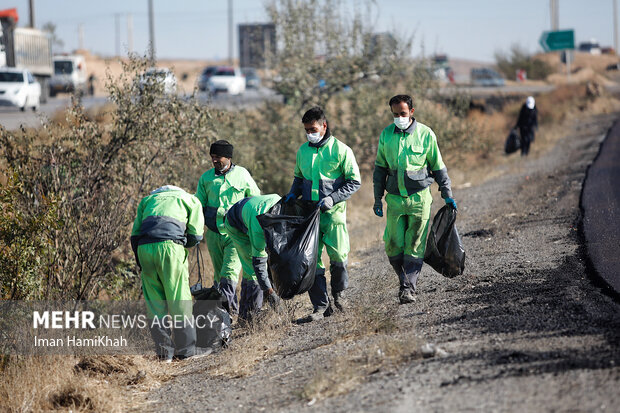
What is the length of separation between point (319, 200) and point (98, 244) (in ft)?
10.4

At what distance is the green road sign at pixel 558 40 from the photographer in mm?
46062

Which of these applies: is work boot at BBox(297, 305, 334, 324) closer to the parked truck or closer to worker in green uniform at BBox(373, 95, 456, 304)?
worker in green uniform at BBox(373, 95, 456, 304)

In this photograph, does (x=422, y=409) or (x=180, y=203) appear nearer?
(x=422, y=409)

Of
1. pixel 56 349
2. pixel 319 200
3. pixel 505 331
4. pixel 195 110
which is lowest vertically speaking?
pixel 56 349

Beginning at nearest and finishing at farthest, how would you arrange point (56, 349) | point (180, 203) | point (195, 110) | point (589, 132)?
point (180, 203)
point (56, 349)
point (195, 110)
point (589, 132)

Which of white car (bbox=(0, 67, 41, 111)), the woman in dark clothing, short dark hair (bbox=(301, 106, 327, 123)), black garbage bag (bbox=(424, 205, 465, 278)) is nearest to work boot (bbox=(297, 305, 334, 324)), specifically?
black garbage bag (bbox=(424, 205, 465, 278))

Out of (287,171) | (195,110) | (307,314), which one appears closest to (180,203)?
(307,314)

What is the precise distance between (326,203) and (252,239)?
794 millimetres

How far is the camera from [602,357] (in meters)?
5.26

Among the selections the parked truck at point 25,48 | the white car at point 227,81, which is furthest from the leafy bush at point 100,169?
the white car at point 227,81

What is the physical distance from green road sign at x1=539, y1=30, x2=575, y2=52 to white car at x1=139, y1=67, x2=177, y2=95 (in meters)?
38.4

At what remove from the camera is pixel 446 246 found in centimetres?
777

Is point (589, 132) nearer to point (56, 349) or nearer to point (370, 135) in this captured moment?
point (370, 135)

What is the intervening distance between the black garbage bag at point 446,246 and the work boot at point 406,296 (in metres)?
0.38
